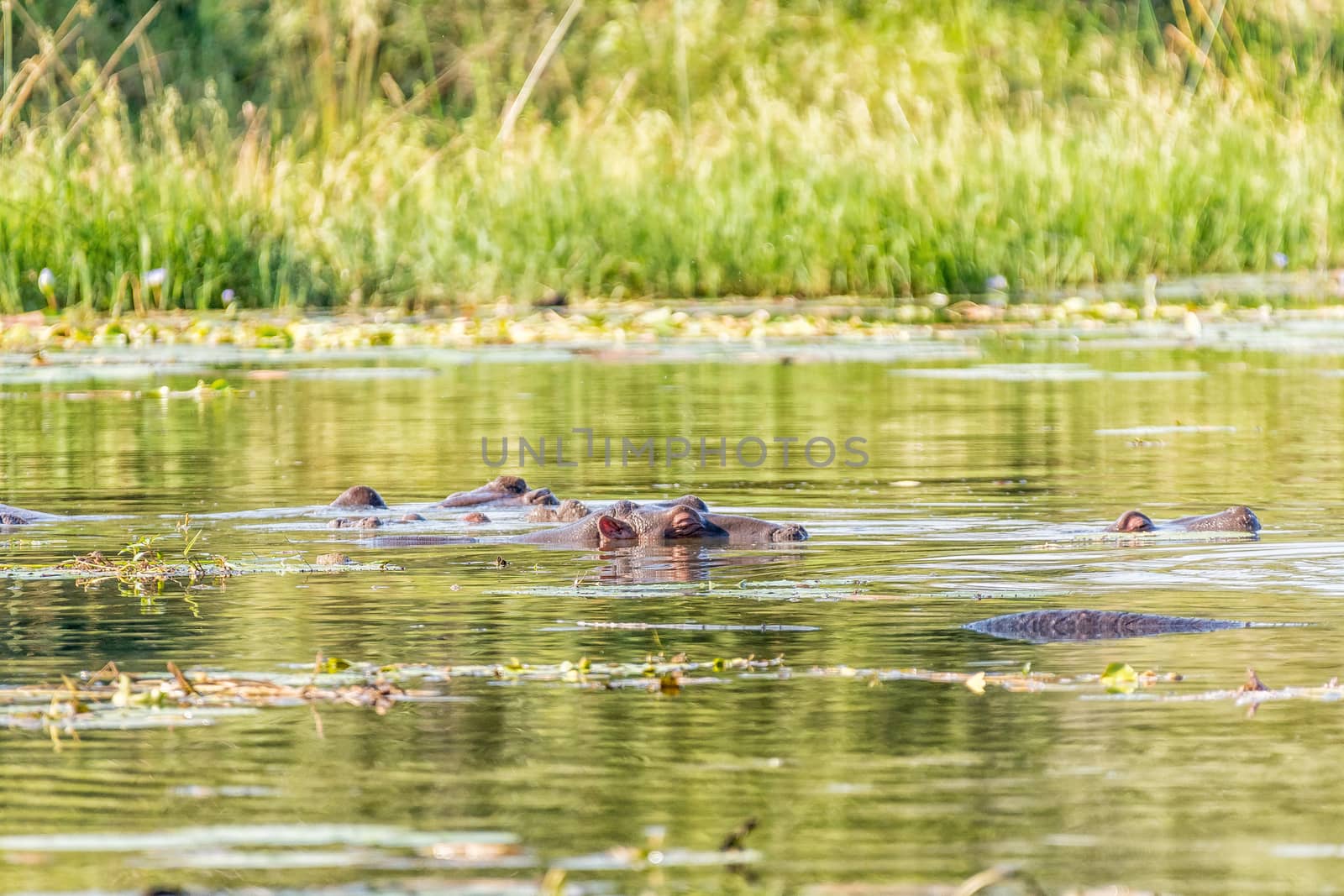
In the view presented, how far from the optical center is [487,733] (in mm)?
4504

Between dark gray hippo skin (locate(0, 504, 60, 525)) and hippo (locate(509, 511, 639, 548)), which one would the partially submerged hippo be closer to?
hippo (locate(509, 511, 639, 548))

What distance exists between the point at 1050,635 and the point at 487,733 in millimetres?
1531

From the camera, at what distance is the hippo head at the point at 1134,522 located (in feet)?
23.8

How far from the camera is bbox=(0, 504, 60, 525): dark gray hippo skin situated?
786cm

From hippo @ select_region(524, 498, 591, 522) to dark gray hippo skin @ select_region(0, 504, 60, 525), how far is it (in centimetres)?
151

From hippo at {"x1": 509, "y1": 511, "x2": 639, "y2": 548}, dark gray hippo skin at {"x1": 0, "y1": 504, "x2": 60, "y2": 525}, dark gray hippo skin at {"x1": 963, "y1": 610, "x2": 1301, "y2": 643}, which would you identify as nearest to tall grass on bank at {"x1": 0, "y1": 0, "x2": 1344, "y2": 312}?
dark gray hippo skin at {"x1": 0, "y1": 504, "x2": 60, "y2": 525}

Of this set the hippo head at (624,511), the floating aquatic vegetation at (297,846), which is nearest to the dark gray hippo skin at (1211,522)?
the hippo head at (624,511)

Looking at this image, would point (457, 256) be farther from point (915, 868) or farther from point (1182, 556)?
point (915, 868)

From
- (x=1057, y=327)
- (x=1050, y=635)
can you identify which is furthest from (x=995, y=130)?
(x=1050, y=635)

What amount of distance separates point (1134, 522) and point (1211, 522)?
274 mm

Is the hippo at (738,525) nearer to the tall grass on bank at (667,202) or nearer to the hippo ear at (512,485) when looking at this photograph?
the hippo ear at (512,485)

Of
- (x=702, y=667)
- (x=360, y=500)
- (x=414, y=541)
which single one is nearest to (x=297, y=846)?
(x=702, y=667)

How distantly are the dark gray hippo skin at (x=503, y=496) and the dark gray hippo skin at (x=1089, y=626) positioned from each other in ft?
8.56

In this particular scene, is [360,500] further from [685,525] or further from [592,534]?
[685,525]
